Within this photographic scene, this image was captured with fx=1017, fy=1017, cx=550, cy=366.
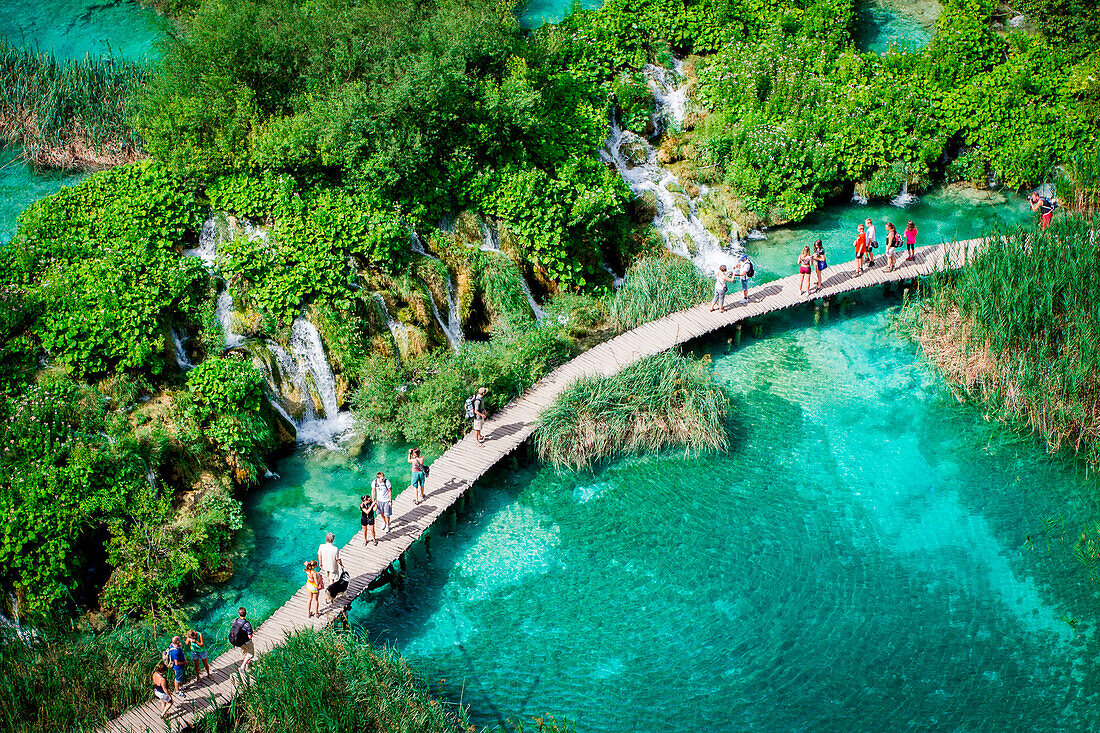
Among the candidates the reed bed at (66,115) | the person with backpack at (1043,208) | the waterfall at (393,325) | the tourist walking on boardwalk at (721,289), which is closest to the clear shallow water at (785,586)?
the tourist walking on boardwalk at (721,289)

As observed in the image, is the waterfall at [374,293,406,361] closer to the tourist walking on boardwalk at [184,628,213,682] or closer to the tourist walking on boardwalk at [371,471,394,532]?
the tourist walking on boardwalk at [371,471,394,532]

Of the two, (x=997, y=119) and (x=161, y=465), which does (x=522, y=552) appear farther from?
(x=997, y=119)

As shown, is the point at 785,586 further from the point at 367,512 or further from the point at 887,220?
the point at 887,220

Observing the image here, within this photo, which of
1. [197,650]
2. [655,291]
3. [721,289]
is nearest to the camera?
[197,650]

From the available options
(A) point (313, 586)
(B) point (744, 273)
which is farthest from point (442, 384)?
(B) point (744, 273)

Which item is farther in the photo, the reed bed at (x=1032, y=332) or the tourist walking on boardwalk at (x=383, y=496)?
the reed bed at (x=1032, y=332)

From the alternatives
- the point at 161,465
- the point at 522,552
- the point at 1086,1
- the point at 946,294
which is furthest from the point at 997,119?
the point at 161,465

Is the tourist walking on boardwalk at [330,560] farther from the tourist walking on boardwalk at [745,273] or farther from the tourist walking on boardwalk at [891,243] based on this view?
the tourist walking on boardwalk at [891,243]
